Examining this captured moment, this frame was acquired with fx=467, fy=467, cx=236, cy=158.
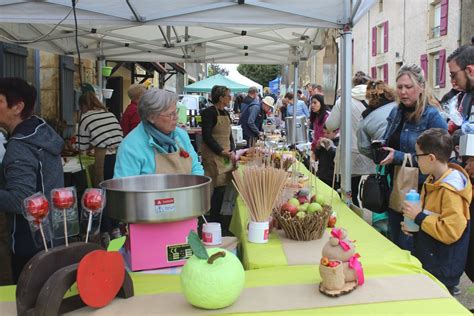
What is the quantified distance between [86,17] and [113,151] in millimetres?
1708

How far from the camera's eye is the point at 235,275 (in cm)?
145

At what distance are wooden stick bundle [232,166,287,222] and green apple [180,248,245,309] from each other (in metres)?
0.79

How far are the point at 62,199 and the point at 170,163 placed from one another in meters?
0.93

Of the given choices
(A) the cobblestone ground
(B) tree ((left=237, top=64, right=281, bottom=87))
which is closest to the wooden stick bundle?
(A) the cobblestone ground

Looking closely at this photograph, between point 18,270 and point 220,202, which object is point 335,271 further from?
point 220,202

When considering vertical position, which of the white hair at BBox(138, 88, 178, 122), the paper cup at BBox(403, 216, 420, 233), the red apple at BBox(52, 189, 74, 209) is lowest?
the paper cup at BBox(403, 216, 420, 233)

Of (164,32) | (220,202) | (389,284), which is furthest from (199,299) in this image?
(164,32)

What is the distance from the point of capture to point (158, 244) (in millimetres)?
1887

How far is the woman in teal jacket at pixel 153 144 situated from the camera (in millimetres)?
2350

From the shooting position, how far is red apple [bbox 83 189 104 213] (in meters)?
1.60

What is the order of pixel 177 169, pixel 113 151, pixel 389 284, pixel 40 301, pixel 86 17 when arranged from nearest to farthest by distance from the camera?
pixel 40 301
pixel 389 284
pixel 177 169
pixel 86 17
pixel 113 151

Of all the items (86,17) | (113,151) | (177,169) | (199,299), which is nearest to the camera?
(199,299)

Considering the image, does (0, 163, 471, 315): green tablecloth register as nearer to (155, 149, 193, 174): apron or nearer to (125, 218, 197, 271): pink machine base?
(125, 218, 197, 271): pink machine base

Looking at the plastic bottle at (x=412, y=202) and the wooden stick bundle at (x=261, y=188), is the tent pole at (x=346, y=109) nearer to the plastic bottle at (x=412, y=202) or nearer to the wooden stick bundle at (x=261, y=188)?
the plastic bottle at (x=412, y=202)
